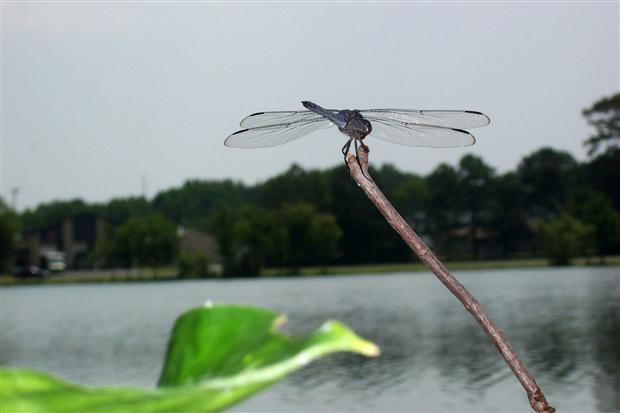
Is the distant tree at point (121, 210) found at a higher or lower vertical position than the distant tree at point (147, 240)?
higher

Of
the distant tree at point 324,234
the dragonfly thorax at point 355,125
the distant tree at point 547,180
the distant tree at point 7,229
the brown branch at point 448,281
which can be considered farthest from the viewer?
the distant tree at point 547,180

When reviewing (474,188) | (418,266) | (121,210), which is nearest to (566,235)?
(474,188)

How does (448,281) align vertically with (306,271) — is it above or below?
above

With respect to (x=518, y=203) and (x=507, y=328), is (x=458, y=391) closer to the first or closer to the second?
(x=507, y=328)

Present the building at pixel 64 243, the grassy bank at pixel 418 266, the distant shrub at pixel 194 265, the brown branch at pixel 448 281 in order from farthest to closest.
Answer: the grassy bank at pixel 418 266
the building at pixel 64 243
the distant shrub at pixel 194 265
the brown branch at pixel 448 281

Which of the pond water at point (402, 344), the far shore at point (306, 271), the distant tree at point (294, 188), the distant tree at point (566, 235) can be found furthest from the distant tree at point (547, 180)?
the distant tree at point (294, 188)

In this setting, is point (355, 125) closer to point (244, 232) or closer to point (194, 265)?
point (244, 232)

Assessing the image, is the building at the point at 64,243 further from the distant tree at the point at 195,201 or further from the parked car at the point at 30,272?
the distant tree at the point at 195,201
